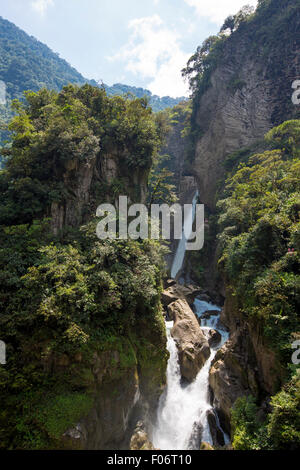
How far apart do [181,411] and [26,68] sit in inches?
2786

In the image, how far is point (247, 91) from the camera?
25.5 metres

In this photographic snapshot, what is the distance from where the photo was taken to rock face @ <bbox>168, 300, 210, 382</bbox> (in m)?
11.3

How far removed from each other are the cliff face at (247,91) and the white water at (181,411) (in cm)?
1871

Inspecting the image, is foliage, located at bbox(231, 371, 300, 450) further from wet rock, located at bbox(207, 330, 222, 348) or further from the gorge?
wet rock, located at bbox(207, 330, 222, 348)

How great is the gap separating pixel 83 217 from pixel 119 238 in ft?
9.89

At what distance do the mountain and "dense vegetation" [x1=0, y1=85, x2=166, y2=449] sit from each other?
87.8 feet

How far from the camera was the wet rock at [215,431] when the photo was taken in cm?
884

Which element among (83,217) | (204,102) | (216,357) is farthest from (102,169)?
(204,102)

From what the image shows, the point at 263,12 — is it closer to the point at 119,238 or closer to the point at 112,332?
the point at 119,238

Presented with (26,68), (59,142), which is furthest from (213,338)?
(26,68)

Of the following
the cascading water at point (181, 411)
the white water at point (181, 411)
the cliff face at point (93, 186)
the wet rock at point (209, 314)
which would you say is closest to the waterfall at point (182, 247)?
the wet rock at point (209, 314)

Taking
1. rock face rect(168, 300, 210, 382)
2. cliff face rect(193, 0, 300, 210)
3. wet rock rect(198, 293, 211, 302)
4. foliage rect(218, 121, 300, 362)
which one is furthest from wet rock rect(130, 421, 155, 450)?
cliff face rect(193, 0, 300, 210)

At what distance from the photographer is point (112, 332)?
28.2 ft
